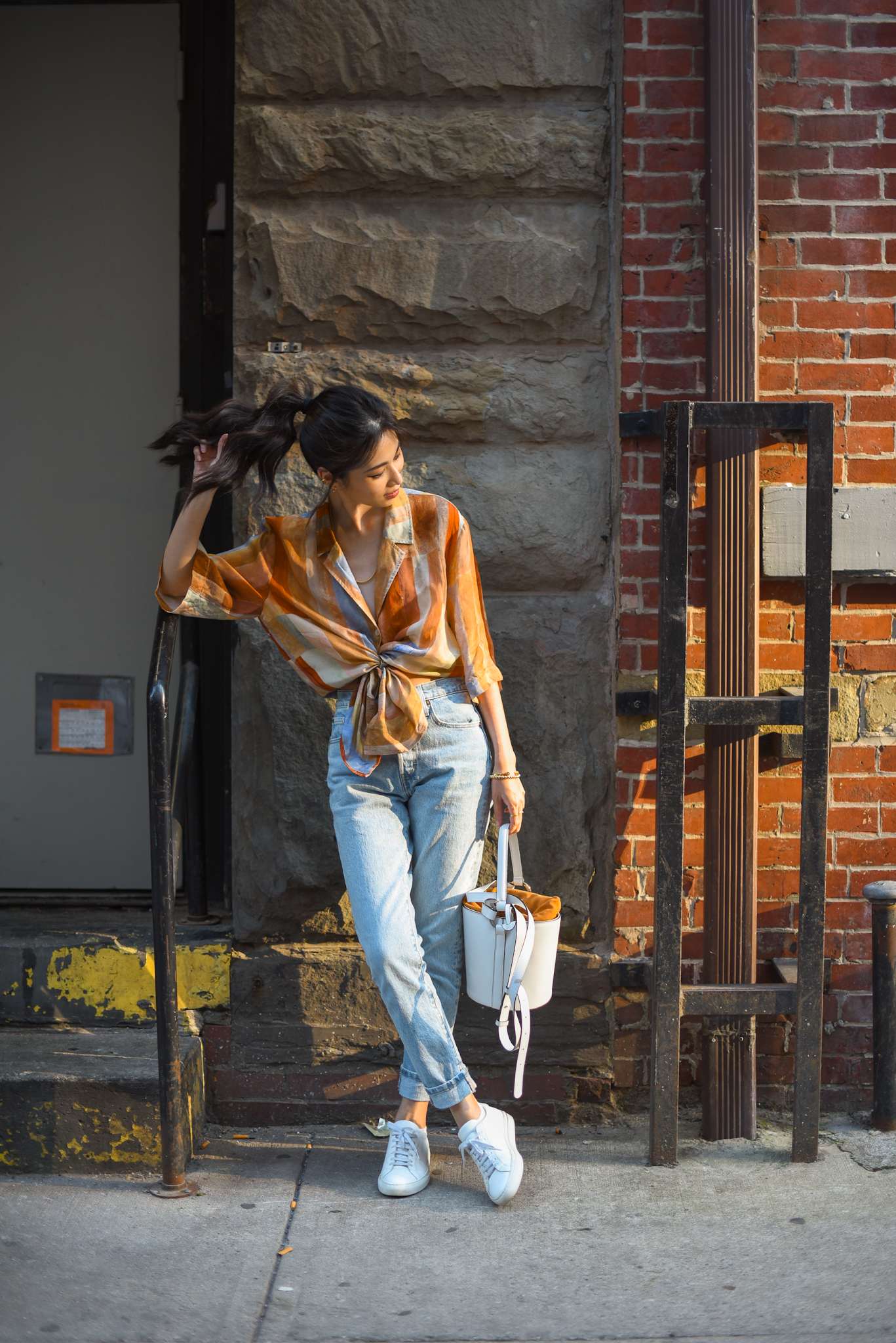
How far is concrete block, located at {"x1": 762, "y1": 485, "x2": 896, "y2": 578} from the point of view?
312 centimetres

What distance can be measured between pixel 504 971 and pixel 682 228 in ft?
6.69

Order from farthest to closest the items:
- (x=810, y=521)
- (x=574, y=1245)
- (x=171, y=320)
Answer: (x=171, y=320)
(x=810, y=521)
(x=574, y=1245)

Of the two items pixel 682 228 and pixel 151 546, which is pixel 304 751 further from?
pixel 682 228

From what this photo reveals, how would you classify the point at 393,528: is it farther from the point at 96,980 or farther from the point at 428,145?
the point at 96,980

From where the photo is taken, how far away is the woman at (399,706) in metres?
2.69

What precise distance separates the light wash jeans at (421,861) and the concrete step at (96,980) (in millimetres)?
699

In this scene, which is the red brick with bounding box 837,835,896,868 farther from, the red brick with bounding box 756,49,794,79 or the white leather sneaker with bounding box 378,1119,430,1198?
the red brick with bounding box 756,49,794,79

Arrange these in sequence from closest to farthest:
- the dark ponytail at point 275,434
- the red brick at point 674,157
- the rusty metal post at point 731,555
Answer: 1. the dark ponytail at point 275,434
2. the rusty metal post at point 731,555
3. the red brick at point 674,157

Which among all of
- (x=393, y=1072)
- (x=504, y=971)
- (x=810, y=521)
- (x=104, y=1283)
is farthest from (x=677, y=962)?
(x=104, y=1283)

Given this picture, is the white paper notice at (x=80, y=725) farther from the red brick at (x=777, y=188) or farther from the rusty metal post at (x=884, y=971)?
the red brick at (x=777, y=188)

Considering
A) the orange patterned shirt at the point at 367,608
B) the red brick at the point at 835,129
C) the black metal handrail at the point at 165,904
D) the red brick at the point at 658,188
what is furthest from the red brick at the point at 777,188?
the black metal handrail at the point at 165,904

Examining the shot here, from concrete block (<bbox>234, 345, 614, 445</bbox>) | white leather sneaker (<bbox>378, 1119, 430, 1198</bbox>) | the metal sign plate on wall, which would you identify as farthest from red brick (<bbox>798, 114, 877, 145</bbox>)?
white leather sneaker (<bbox>378, 1119, 430, 1198</bbox>)

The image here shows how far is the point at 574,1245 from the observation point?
252cm

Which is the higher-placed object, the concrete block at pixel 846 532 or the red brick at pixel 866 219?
the red brick at pixel 866 219
